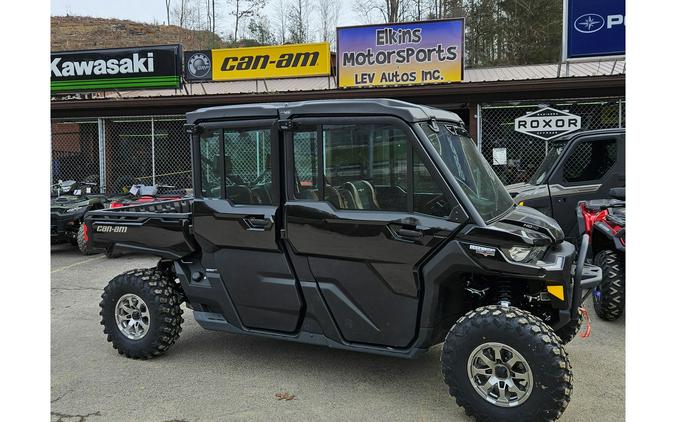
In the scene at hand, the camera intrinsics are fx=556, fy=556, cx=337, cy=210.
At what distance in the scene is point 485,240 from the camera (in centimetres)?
372

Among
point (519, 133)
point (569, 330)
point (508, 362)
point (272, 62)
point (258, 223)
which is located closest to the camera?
point (508, 362)

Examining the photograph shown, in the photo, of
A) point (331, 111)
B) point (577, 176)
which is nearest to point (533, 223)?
point (331, 111)

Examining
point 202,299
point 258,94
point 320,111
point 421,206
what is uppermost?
point 258,94

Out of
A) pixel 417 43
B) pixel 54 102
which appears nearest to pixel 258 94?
pixel 417 43

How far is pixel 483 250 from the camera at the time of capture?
3.72m

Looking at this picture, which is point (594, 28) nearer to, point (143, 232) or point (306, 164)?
point (306, 164)

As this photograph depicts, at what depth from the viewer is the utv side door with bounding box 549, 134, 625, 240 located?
24.8 ft

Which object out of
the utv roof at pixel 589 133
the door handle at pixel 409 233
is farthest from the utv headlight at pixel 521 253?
the utv roof at pixel 589 133

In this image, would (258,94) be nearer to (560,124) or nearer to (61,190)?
(61,190)

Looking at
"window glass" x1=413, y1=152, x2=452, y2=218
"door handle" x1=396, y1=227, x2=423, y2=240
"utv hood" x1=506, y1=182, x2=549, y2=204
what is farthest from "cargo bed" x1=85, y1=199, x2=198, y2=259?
"utv hood" x1=506, y1=182, x2=549, y2=204

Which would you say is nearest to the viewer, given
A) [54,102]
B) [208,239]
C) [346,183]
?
[346,183]

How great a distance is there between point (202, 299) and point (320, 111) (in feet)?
6.44

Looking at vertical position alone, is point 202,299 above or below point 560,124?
below

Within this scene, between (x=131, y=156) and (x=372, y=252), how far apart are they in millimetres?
12484
